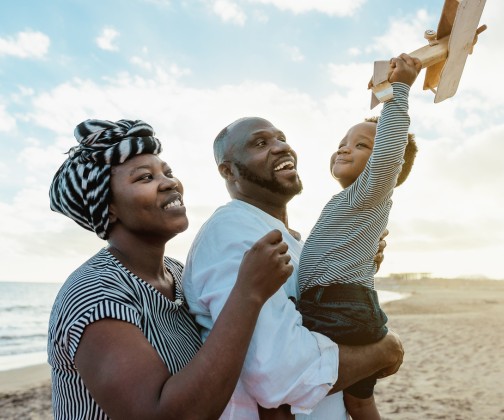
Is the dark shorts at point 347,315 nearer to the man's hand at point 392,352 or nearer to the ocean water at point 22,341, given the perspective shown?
the man's hand at point 392,352

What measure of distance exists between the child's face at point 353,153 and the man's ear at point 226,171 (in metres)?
0.68

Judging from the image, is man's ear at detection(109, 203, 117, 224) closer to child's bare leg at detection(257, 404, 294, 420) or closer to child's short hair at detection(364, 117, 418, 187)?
child's bare leg at detection(257, 404, 294, 420)

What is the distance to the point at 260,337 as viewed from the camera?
1.95m

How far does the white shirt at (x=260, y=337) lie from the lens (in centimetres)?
195

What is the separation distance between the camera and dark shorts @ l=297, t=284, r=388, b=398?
2.40 m

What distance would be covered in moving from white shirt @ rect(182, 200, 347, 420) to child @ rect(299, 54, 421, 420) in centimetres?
25

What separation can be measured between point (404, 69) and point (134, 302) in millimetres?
1743

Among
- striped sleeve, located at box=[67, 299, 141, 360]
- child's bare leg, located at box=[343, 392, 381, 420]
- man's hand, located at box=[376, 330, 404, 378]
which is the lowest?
child's bare leg, located at box=[343, 392, 381, 420]

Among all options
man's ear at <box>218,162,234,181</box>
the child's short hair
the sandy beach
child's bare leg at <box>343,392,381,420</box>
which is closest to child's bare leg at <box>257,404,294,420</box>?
child's bare leg at <box>343,392,381,420</box>

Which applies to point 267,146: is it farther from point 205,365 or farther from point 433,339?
point 433,339

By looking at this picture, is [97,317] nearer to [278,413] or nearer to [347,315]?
[278,413]

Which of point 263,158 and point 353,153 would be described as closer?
point 263,158

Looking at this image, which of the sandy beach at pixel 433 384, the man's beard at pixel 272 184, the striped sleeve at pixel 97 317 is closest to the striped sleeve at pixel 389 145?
the man's beard at pixel 272 184

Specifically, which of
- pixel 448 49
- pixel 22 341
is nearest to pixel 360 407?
pixel 448 49
